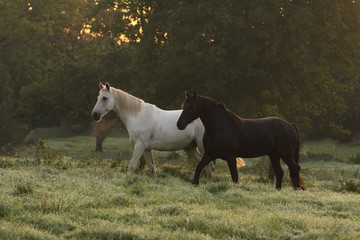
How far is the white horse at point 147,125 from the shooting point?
42.7 ft

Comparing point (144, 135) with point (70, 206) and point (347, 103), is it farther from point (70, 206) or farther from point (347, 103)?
point (347, 103)

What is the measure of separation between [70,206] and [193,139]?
5.93 m

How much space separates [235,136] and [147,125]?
2.34 metres

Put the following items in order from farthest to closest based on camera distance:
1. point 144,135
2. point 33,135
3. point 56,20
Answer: point 33,135
point 56,20
point 144,135

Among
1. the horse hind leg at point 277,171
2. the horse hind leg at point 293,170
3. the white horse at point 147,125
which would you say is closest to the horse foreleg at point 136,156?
the white horse at point 147,125

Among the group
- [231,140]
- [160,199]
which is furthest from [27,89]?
[160,199]

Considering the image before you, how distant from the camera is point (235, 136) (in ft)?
39.2

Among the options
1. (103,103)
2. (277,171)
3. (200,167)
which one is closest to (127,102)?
(103,103)

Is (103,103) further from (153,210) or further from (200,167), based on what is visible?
(153,210)

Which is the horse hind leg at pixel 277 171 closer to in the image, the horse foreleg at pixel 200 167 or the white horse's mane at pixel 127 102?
the horse foreleg at pixel 200 167

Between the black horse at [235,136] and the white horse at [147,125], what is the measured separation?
1355 millimetres

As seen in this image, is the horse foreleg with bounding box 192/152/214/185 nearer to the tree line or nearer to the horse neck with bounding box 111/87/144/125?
the horse neck with bounding box 111/87/144/125

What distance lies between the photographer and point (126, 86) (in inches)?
1086

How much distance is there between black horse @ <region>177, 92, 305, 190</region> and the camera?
11719mm
